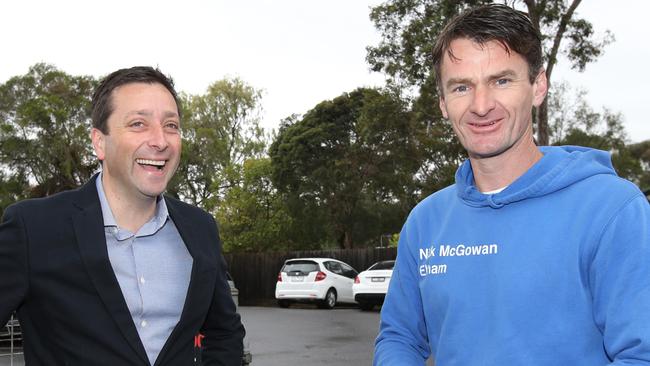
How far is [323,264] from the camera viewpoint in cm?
2298

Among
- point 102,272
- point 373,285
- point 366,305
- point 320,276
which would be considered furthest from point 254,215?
point 102,272

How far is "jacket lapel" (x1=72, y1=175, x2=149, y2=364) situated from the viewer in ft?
7.32

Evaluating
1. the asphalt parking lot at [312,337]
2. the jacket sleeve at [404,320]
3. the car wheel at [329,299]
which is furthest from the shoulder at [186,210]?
the car wheel at [329,299]

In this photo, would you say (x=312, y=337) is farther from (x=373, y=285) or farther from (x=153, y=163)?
(x=153, y=163)

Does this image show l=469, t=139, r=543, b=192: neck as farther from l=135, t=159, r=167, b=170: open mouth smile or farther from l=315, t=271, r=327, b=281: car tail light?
l=315, t=271, r=327, b=281: car tail light

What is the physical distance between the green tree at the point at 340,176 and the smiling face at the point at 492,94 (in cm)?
3146

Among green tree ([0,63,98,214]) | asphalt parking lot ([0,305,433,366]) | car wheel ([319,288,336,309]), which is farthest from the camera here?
green tree ([0,63,98,214])

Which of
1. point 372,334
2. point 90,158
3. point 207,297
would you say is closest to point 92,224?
point 207,297

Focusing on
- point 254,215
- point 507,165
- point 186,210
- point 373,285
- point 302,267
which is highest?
point 507,165

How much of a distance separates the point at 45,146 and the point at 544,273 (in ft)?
138

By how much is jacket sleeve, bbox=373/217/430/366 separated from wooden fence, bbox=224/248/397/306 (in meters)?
24.5

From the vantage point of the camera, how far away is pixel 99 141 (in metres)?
2.55

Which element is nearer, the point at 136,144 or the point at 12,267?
the point at 12,267

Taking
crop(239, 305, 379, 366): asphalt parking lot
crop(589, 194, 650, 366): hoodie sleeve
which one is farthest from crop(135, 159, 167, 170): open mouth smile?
crop(239, 305, 379, 366): asphalt parking lot
